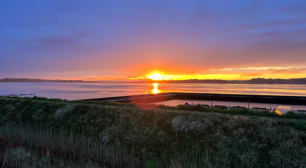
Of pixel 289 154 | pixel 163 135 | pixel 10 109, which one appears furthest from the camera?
pixel 10 109

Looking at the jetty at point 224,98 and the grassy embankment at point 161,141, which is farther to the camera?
A: the jetty at point 224,98

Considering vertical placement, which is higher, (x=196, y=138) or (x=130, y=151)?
(x=196, y=138)

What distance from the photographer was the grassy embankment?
366 inches

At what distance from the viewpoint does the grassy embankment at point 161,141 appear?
30.5ft

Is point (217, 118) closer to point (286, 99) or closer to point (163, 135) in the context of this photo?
point (163, 135)

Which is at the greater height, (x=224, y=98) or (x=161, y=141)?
(x=161, y=141)

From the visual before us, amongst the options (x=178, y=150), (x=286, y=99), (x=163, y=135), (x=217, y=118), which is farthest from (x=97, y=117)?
(x=286, y=99)

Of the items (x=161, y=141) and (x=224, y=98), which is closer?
(x=161, y=141)

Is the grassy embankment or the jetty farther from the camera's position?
the jetty

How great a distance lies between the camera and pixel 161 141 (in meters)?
11.8

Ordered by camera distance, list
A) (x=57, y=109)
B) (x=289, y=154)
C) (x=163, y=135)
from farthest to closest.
Result: 1. (x=57, y=109)
2. (x=163, y=135)
3. (x=289, y=154)

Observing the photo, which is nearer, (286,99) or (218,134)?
(218,134)

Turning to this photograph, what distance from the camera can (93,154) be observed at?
1064 centimetres

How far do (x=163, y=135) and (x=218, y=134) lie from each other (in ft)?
11.5
